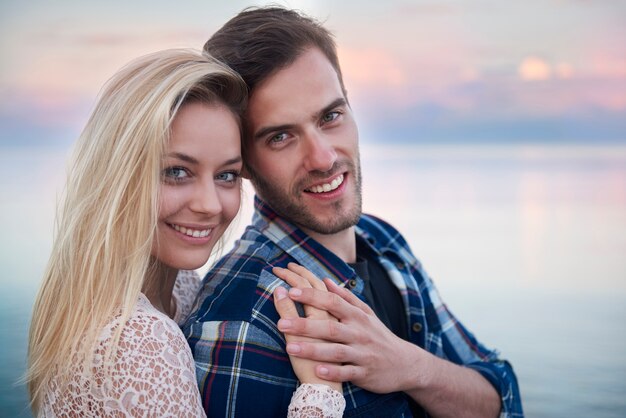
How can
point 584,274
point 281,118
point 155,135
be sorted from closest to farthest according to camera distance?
point 155,135, point 281,118, point 584,274

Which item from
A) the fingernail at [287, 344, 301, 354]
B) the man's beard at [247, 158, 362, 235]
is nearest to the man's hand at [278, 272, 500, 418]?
the fingernail at [287, 344, 301, 354]

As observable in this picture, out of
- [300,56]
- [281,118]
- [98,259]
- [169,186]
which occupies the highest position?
[300,56]

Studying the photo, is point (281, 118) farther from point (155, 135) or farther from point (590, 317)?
point (590, 317)

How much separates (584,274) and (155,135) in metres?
4.37

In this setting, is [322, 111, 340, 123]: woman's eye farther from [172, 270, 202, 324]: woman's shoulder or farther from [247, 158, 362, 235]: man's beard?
[172, 270, 202, 324]: woman's shoulder

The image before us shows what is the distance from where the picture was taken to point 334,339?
1865 mm

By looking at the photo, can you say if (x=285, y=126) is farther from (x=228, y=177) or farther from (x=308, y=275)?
(x=308, y=275)

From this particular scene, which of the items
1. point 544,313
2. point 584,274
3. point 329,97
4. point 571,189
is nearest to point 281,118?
point 329,97

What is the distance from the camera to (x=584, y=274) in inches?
215

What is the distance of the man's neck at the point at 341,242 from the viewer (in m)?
2.28

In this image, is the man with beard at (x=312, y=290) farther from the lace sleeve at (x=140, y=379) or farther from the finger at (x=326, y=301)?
the lace sleeve at (x=140, y=379)

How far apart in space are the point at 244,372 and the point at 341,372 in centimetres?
23

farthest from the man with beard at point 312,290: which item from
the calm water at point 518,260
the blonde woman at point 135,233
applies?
the calm water at point 518,260

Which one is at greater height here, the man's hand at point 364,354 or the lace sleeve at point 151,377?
the man's hand at point 364,354
